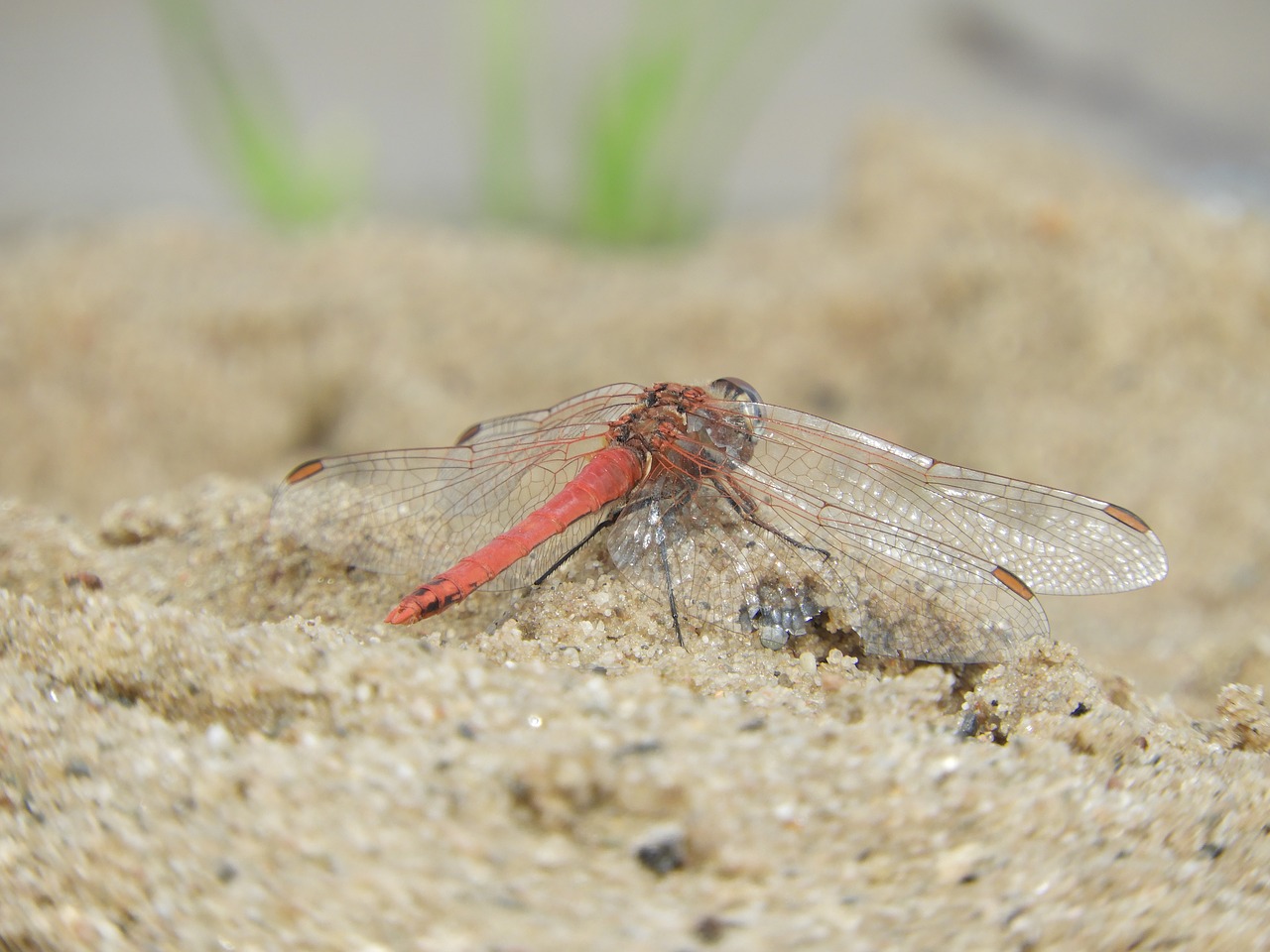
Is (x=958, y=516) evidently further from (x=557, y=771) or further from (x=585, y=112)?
(x=585, y=112)

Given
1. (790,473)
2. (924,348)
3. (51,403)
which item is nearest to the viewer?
(790,473)

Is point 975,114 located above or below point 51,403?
above

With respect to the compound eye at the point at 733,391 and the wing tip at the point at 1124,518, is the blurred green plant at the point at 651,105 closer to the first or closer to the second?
the compound eye at the point at 733,391

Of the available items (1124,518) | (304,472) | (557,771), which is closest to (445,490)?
(304,472)

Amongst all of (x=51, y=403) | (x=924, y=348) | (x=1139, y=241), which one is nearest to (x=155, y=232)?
(x=51, y=403)

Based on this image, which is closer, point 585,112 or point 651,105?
point 651,105

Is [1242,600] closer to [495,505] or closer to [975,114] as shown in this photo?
[495,505]

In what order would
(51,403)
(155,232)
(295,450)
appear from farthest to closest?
(155,232), (295,450), (51,403)

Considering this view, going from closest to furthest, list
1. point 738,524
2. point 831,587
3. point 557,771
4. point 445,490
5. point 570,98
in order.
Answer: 1. point 557,771
2. point 831,587
3. point 738,524
4. point 445,490
5. point 570,98
